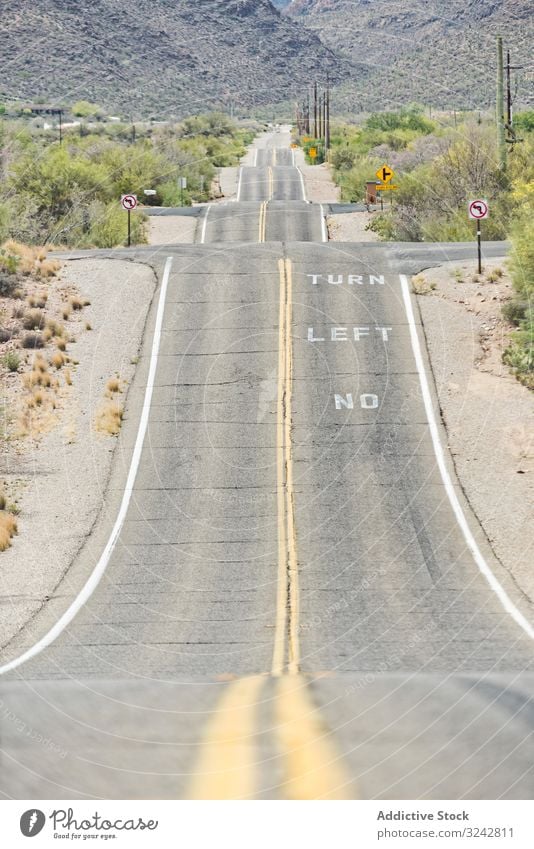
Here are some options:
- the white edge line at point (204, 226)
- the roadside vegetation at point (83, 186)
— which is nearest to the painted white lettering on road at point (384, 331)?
the roadside vegetation at point (83, 186)

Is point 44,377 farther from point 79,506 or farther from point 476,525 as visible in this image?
point 476,525

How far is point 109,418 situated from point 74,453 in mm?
1861

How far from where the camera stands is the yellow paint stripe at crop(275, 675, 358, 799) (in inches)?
424

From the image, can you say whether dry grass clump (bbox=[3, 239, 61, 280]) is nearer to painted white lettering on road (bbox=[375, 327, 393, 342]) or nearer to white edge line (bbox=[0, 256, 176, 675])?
white edge line (bbox=[0, 256, 176, 675])

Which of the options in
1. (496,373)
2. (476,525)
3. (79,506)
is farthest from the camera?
(496,373)

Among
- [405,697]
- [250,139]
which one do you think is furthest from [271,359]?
[250,139]

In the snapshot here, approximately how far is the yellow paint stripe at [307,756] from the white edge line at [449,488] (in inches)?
190

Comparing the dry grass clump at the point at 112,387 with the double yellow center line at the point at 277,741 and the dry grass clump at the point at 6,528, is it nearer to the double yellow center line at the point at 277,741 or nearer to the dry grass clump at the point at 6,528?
the dry grass clump at the point at 6,528

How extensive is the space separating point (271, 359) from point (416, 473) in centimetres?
828

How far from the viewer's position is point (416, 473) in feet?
84.5

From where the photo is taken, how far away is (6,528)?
2312cm

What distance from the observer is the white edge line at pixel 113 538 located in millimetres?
17109
